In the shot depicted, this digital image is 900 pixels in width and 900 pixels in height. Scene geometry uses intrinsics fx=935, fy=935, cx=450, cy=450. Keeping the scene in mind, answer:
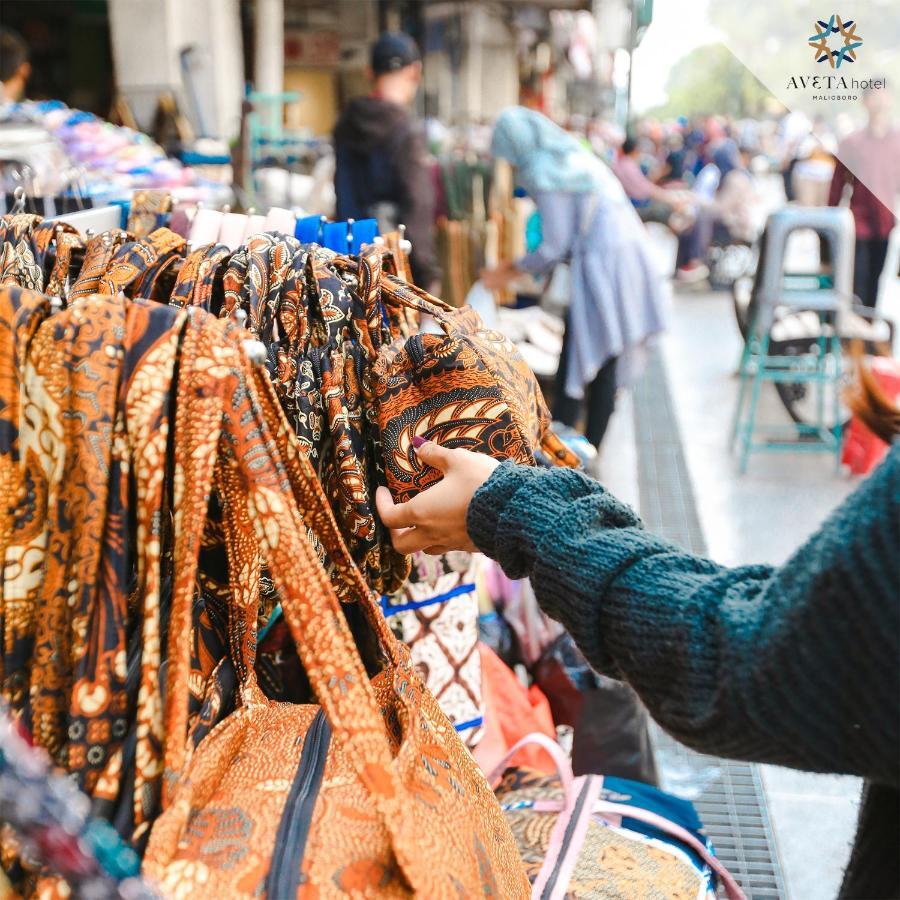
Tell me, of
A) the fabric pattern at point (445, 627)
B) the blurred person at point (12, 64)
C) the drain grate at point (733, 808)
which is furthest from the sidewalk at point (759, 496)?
the blurred person at point (12, 64)

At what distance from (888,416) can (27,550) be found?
0.99 metres

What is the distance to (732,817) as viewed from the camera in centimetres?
248

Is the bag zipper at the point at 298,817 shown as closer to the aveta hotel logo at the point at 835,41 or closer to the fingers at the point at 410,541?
the fingers at the point at 410,541

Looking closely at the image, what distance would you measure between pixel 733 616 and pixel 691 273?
36.3 feet

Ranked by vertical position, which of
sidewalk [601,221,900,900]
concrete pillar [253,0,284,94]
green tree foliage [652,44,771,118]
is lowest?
sidewalk [601,221,900,900]

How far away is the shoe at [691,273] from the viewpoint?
11222mm

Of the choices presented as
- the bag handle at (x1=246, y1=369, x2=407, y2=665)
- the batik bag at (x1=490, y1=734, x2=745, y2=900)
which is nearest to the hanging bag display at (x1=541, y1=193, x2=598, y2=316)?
the batik bag at (x1=490, y1=734, x2=745, y2=900)

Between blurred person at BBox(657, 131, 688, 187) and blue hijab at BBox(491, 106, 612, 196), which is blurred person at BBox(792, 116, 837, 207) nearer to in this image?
blurred person at BBox(657, 131, 688, 187)

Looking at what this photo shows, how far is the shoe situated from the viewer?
442 inches

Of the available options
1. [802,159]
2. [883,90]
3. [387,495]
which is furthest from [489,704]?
[802,159]

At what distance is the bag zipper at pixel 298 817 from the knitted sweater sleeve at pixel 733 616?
0.88ft

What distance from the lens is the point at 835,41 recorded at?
1.02 m

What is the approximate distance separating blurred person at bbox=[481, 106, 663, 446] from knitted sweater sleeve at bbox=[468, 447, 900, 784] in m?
3.25

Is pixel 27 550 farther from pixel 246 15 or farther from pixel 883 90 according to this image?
pixel 246 15
